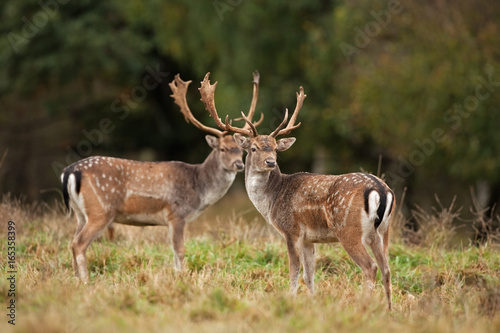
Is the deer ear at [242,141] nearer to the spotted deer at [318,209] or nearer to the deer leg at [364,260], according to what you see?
the spotted deer at [318,209]

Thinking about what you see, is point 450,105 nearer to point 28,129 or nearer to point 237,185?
point 237,185

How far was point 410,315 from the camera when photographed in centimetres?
622

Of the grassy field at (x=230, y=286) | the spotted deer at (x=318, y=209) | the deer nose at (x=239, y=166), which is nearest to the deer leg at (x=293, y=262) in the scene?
the spotted deer at (x=318, y=209)

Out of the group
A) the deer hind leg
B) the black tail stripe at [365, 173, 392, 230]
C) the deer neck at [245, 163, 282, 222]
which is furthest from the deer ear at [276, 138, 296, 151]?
the deer hind leg

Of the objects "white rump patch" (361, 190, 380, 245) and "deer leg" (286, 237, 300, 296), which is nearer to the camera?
"white rump patch" (361, 190, 380, 245)

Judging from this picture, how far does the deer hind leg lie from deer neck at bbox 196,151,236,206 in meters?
1.32

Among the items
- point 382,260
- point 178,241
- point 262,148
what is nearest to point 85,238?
point 178,241

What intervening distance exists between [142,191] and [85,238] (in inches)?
34.9

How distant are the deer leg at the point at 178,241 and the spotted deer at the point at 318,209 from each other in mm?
1054

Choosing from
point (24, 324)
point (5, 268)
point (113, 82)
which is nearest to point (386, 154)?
Result: point (113, 82)

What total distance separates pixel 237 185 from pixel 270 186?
60.7 ft

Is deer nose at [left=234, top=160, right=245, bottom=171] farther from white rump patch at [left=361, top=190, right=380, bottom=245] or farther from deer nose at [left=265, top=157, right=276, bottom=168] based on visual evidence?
white rump patch at [left=361, top=190, right=380, bottom=245]

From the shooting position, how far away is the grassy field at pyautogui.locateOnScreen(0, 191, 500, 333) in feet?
18.2

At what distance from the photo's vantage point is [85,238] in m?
8.23
